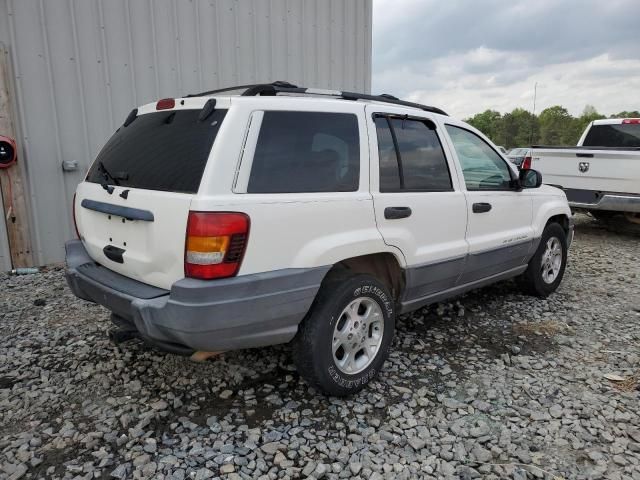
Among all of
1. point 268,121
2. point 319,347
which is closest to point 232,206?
point 268,121

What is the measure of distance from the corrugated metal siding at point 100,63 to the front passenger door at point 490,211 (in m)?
4.25

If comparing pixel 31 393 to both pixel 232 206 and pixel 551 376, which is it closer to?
pixel 232 206

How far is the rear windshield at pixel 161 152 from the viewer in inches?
95.4

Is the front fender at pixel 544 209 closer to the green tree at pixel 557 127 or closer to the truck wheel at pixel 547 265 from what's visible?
the truck wheel at pixel 547 265

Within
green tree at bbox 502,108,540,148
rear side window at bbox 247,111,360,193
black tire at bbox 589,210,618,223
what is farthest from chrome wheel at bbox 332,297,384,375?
green tree at bbox 502,108,540,148

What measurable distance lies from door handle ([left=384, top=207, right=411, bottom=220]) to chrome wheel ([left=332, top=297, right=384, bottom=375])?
542 millimetres

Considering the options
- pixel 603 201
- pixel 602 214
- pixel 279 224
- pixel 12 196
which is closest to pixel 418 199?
pixel 279 224

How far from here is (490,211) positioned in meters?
3.83

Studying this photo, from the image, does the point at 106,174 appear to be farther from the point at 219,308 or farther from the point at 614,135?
the point at 614,135

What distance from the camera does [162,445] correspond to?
247cm

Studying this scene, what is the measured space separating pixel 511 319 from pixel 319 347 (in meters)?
→ 2.36

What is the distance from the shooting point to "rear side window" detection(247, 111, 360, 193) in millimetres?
2480

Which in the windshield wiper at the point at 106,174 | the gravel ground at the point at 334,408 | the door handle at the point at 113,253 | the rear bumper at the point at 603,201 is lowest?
the gravel ground at the point at 334,408

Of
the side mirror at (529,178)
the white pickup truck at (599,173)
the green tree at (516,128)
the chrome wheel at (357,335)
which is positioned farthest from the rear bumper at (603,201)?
the green tree at (516,128)
